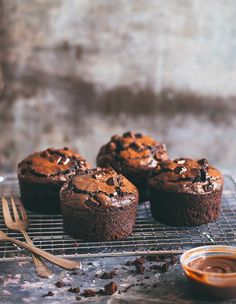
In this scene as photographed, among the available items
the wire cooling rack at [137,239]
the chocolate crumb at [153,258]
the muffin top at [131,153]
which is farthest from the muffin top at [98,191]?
the muffin top at [131,153]

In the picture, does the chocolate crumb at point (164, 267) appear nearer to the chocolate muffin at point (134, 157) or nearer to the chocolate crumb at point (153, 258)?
the chocolate crumb at point (153, 258)

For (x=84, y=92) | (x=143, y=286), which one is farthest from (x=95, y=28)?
(x=143, y=286)

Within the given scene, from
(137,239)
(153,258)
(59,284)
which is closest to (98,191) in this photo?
(137,239)

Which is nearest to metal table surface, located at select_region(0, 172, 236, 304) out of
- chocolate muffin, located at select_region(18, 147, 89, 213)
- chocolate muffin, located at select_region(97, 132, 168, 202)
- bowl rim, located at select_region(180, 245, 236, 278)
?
bowl rim, located at select_region(180, 245, 236, 278)

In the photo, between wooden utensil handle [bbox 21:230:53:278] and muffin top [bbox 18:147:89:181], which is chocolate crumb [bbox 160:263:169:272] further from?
muffin top [bbox 18:147:89:181]

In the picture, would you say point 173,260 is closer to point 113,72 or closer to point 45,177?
point 45,177

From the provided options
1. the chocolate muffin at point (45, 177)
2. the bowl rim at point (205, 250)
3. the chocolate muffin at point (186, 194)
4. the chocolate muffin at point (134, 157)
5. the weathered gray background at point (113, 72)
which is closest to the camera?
the bowl rim at point (205, 250)
